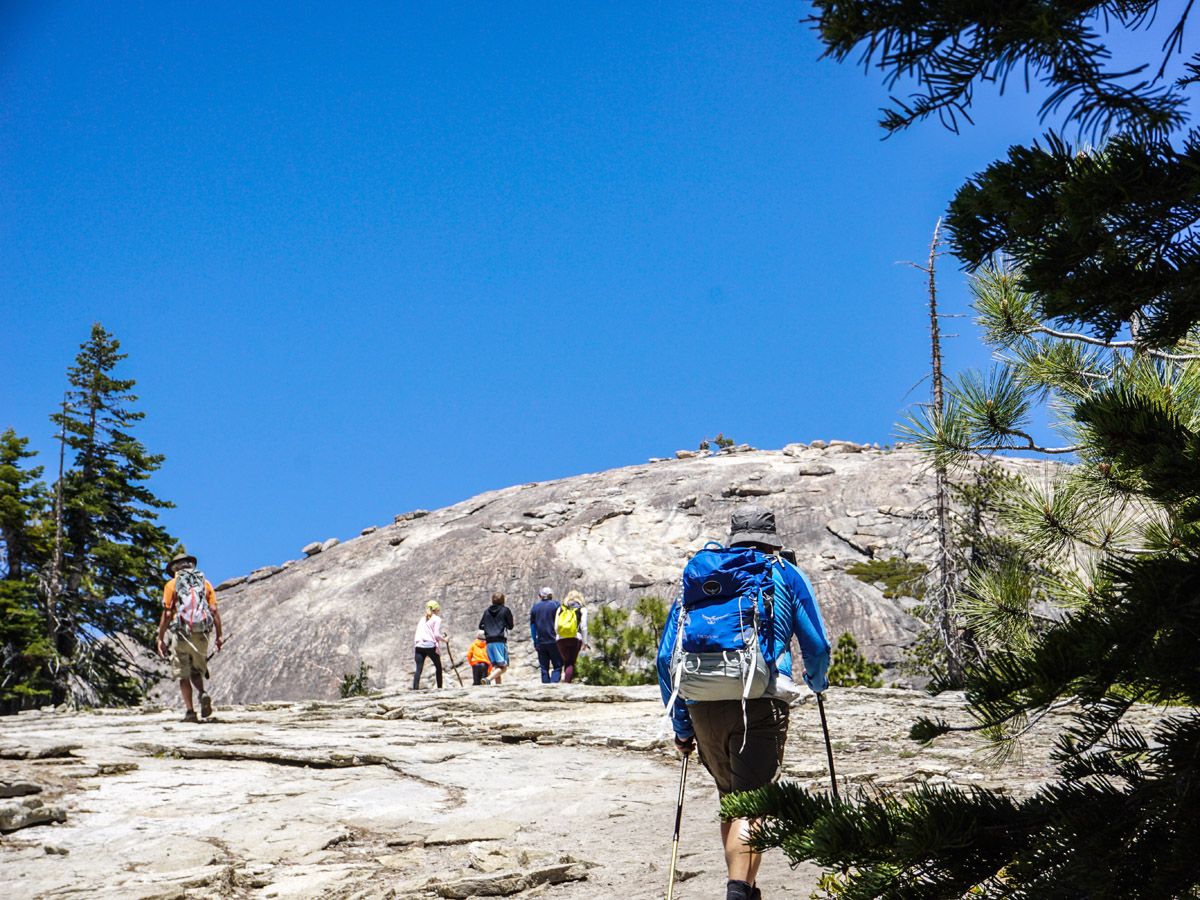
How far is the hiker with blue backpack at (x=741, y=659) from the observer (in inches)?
186

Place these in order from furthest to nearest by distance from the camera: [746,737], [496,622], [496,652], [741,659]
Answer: [496,652], [496,622], [746,737], [741,659]

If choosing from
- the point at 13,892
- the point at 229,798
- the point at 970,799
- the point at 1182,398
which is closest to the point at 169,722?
the point at 229,798

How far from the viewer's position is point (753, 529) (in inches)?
201

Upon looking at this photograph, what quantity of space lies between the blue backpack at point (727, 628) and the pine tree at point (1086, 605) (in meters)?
2.09

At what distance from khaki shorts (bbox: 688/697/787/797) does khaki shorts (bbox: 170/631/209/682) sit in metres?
9.72

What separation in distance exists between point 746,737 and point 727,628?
21.2 inches

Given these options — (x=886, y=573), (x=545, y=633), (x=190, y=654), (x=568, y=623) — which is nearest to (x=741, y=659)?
(x=190, y=654)

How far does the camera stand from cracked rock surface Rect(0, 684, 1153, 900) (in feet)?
22.8

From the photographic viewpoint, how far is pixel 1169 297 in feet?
8.40

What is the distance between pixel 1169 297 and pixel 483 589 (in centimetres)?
2842

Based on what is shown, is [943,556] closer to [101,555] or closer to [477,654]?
[477,654]

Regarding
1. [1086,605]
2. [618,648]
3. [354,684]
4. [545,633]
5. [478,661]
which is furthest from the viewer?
[354,684]

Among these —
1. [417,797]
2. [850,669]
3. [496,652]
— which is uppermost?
[496,652]

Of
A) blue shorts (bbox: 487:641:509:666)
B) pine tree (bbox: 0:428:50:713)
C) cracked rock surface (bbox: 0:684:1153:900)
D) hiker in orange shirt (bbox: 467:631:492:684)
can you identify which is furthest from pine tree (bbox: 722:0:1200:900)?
pine tree (bbox: 0:428:50:713)
